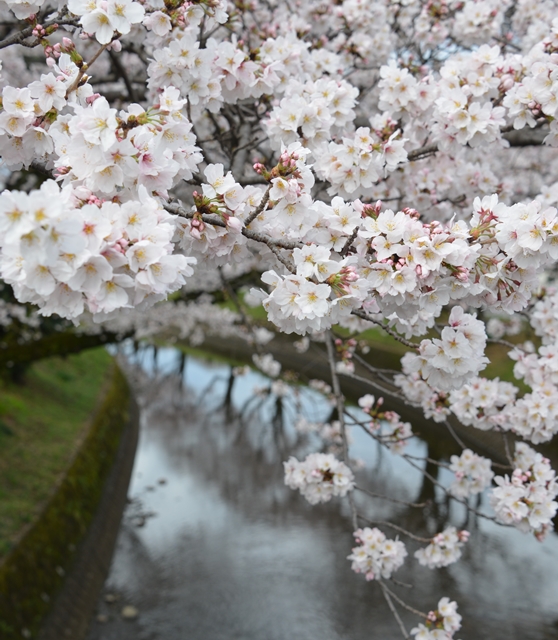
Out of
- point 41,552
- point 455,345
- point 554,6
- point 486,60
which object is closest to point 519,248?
point 455,345

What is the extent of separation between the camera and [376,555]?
8.97 ft

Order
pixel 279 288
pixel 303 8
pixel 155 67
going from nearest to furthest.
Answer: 1. pixel 279 288
2. pixel 155 67
3. pixel 303 8

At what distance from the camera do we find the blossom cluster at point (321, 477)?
2.70m

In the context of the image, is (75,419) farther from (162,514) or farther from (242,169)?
(242,169)

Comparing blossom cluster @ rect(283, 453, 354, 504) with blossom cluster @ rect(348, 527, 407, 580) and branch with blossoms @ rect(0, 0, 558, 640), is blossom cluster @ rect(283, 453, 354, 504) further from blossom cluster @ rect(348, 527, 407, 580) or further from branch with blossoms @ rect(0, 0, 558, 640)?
blossom cluster @ rect(348, 527, 407, 580)

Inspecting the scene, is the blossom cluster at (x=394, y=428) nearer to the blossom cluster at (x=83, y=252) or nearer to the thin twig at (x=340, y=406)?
the thin twig at (x=340, y=406)

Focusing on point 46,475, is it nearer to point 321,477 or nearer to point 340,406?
point 321,477

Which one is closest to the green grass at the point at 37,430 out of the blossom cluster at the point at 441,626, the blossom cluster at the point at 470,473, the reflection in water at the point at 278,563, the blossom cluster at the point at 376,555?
the reflection in water at the point at 278,563

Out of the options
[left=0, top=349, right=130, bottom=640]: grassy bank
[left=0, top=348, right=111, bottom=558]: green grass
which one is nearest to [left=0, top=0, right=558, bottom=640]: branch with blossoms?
[left=0, top=349, right=130, bottom=640]: grassy bank

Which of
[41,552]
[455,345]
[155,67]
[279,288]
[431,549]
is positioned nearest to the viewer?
[279,288]

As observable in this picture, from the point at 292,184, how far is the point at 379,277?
0.36 m

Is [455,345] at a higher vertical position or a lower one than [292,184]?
lower

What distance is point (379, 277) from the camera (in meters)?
1.53

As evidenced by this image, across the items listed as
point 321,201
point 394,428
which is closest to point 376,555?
point 394,428
